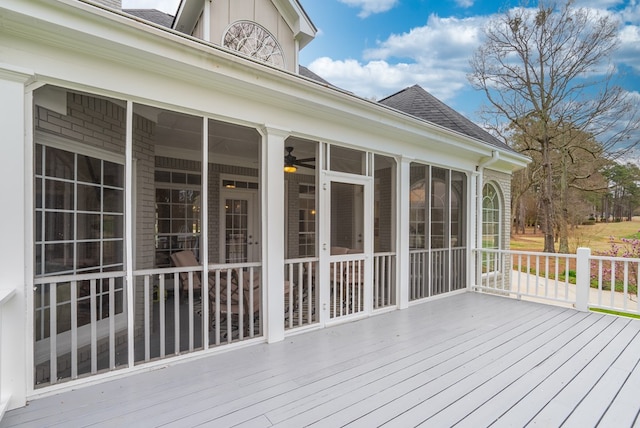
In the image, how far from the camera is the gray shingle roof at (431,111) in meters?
6.25

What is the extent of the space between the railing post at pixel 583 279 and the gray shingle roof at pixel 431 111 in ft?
8.23

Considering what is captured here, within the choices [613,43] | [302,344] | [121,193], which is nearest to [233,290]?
[302,344]

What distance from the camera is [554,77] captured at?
37.8 feet

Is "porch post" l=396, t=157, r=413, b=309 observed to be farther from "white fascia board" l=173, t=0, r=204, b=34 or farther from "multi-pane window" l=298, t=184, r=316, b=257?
"white fascia board" l=173, t=0, r=204, b=34

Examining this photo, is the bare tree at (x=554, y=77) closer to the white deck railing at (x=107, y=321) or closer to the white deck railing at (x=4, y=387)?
the white deck railing at (x=107, y=321)

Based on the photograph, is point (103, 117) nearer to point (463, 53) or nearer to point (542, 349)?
point (542, 349)

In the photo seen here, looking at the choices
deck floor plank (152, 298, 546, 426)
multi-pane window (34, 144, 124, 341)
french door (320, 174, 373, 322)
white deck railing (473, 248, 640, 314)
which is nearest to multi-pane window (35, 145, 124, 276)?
multi-pane window (34, 144, 124, 341)

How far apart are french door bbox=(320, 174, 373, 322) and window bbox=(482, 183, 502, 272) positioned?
3.65m

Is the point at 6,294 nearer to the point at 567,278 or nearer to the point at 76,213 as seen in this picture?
the point at 76,213

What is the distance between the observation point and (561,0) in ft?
35.7

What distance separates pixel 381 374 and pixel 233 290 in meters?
2.18

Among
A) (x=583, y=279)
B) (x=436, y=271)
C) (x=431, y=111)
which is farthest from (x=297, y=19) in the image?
(x=583, y=279)

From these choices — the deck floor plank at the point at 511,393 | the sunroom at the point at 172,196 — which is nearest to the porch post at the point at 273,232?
the sunroom at the point at 172,196

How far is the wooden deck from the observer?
2.08 metres
